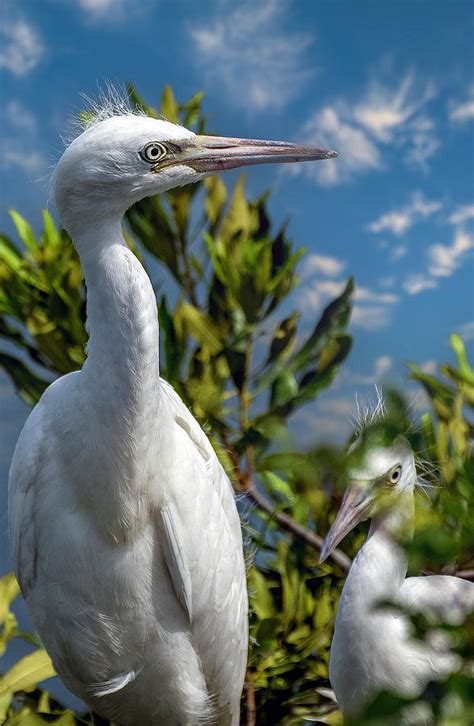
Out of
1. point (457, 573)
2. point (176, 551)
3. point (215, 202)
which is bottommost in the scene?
point (457, 573)

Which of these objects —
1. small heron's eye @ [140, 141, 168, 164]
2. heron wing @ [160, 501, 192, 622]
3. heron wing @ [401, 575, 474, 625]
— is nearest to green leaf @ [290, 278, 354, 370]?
heron wing @ [401, 575, 474, 625]

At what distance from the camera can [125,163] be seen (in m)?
1.21

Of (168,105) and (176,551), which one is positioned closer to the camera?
(176,551)

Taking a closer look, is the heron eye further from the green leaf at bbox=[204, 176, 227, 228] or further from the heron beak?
the green leaf at bbox=[204, 176, 227, 228]

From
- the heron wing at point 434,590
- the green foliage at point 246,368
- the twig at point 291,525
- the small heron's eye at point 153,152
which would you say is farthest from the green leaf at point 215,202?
the heron wing at point 434,590

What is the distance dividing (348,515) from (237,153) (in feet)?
2.20

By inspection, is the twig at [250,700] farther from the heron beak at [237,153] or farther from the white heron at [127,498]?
the heron beak at [237,153]

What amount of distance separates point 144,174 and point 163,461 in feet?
1.54

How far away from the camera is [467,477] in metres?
0.41

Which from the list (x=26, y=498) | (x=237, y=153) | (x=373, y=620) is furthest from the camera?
(x=373, y=620)

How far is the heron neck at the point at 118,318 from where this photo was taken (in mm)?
1221

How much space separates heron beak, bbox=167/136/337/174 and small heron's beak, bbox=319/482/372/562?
1.96 ft

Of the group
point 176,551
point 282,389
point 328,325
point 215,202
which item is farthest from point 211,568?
point 215,202

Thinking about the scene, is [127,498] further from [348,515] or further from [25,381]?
[25,381]
